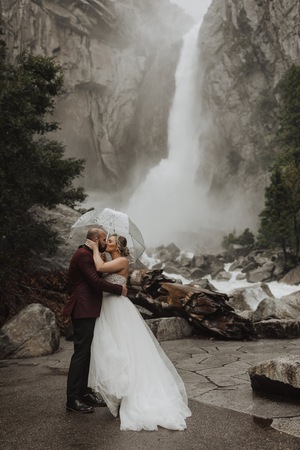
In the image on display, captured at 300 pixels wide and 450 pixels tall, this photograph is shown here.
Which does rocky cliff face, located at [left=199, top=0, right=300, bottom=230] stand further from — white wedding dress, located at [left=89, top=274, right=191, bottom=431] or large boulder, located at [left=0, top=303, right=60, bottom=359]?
white wedding dress, located at [left=89, top=274, right=191, bottom=431]

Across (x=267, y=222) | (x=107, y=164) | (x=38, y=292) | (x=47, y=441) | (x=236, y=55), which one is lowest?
(x=47, y=441)

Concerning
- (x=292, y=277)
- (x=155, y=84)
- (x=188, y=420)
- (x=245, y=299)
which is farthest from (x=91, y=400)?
(x=155, y=84)

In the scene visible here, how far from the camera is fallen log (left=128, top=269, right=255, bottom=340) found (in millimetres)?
7852

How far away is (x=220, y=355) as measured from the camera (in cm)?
625

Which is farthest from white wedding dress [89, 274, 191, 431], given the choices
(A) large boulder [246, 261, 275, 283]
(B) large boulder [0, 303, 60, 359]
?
(A) large boulder [246, 261, 275, 283]

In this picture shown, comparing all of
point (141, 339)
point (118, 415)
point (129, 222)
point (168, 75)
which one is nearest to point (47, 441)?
point (118, 415)

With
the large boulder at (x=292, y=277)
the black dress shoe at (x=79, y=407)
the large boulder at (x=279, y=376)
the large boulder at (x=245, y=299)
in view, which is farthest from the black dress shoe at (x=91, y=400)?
the large boulder at (x=292, y=277)

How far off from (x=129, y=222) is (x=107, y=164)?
55.7 metres

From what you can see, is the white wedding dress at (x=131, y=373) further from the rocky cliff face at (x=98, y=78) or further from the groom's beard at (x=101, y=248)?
the rocky cliff face at (x=98, y=78)

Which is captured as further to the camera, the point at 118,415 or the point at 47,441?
the point at 118,415

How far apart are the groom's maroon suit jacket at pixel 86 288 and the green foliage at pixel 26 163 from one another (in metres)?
5.10

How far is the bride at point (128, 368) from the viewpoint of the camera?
10.9 feet

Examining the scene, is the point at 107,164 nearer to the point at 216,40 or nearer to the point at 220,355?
the point at 216,40

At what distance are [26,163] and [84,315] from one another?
6.86 m
